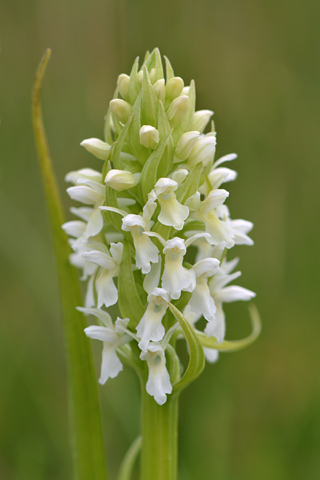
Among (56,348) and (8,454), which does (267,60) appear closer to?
(56,348)

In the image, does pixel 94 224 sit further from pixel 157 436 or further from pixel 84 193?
pixel 157 436

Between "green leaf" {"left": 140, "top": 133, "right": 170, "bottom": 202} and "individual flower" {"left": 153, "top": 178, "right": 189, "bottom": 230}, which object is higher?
"green leaf" {"left": 140, "top": 133, "right": 170, "bottom": 202}

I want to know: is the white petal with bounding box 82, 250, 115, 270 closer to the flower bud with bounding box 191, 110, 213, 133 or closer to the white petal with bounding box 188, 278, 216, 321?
the white petal with bounding box 188, 278, 216, 321

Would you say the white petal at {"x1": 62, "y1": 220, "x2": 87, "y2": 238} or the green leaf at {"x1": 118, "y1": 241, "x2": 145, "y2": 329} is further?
the white petal at {"x1": 62, "y1": 220, "x2": 87, "y2": 238}

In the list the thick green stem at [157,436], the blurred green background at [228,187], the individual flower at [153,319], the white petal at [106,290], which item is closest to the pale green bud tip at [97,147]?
the white petal at [106,290]

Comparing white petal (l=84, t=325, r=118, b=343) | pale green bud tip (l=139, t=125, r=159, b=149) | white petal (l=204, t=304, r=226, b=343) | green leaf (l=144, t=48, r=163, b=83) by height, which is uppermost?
green leaf (l=144, t=48, r=163, b=83)

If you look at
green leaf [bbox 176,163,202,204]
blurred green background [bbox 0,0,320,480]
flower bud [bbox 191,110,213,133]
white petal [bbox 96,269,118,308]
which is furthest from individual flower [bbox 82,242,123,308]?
blurred green background [bbox 0,0,320,480]
